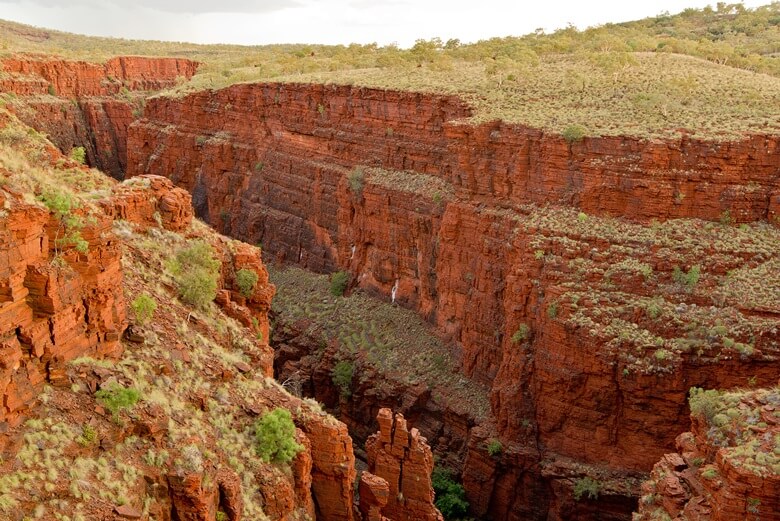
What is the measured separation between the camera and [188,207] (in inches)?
932

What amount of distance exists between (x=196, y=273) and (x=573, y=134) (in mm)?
15638

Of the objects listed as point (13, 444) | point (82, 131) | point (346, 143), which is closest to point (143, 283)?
point (13, 444)

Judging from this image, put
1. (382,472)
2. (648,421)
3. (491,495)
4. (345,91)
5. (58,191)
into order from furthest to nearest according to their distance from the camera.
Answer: (345,91)
(491,495)
(648,421)
(382,472)
(58,191)

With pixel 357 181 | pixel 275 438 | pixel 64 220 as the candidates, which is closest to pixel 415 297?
pixel 357 181

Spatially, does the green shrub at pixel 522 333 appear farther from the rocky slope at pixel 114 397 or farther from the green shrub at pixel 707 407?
the rocky slope at pixel 114 397

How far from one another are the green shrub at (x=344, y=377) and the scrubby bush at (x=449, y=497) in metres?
6.29

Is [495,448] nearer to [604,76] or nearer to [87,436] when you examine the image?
[87,436]

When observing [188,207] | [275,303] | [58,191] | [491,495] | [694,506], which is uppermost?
[58,191]

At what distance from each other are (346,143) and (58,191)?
30.3 meters

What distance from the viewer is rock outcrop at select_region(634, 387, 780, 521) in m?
16.3

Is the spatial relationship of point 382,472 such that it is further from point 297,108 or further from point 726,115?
point 297,108

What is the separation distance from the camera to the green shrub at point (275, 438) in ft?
53.8

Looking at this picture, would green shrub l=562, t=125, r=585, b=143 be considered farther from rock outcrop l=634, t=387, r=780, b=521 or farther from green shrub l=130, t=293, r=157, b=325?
green shrub l=130, t=293, r=157, b=325

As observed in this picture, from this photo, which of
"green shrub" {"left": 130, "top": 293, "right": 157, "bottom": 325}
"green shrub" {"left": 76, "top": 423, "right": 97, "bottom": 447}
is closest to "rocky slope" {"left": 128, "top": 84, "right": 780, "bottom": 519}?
"green shrub" {"left": 130, "top": 293, "right": 157, "bottom": 325}
